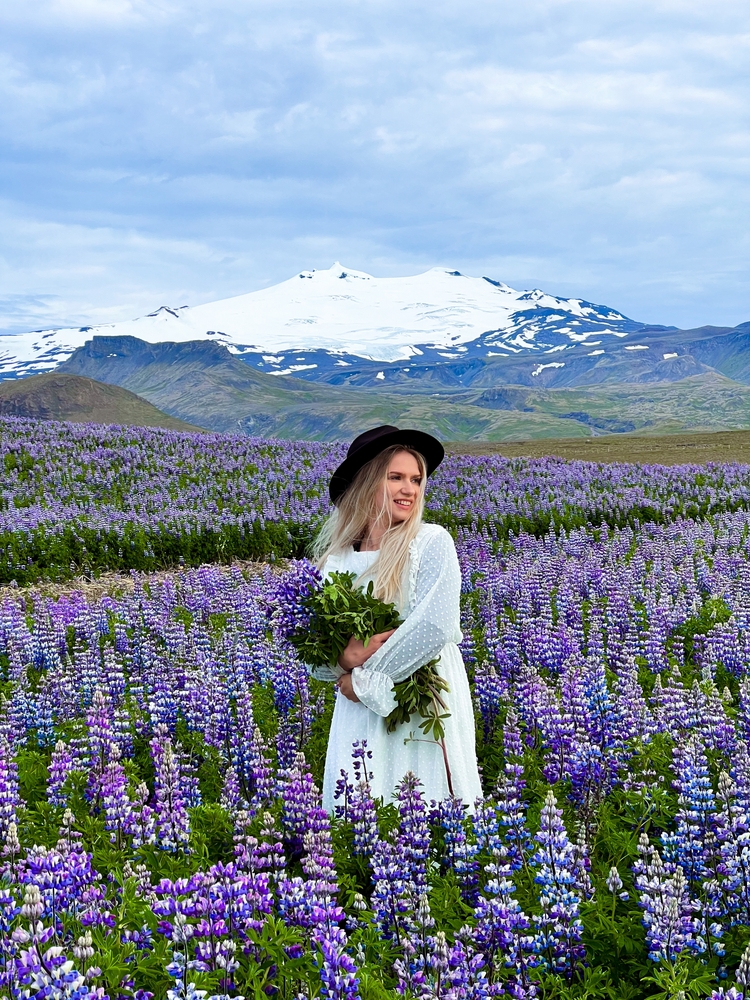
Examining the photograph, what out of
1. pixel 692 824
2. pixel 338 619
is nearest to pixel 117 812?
pixel 338 619

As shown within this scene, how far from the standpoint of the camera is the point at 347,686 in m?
5.03

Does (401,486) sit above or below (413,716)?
above

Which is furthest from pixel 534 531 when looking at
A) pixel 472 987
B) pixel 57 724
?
pixel 472 987

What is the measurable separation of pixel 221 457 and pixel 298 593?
18.7 m

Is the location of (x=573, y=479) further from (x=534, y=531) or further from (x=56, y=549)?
(x=56, y=549)

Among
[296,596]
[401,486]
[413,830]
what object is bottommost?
[413,830]

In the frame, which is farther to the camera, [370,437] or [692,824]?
[370,437]

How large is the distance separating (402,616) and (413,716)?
0.60 metres

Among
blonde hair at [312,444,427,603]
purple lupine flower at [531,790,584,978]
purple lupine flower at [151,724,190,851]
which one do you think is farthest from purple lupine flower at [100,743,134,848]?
purple lupine flower at [531,790,584,978]

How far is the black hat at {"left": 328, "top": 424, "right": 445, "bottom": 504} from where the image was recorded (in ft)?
17.7

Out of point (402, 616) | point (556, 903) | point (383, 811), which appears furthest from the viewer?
point (402, 616)

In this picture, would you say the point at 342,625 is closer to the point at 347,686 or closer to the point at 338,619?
the point at 338,619

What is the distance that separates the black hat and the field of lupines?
87 cm

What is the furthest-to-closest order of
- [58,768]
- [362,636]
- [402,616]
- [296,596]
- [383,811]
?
[402,616]
[296,596]
[362,636]
[383,811]
[58,768]
